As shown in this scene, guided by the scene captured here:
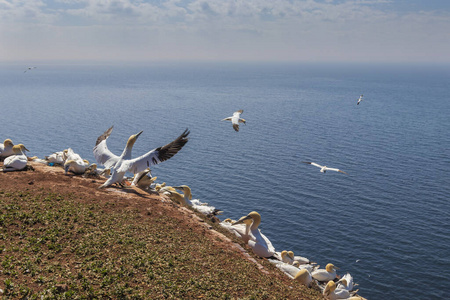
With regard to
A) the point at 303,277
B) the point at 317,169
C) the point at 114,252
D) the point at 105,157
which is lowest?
the point at 317,169

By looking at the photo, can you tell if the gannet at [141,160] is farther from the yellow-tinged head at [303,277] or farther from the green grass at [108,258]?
the yellow-tinged head at [303,277]

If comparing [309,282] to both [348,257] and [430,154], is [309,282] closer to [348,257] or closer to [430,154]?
[348,257]

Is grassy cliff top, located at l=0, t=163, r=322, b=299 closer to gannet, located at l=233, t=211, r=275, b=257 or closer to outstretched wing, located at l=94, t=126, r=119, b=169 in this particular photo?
gannet, located at l=233, t=211, r=275, b=257

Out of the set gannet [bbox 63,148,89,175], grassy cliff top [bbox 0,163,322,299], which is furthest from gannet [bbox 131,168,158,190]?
gannet [bbox 63,148,89,175]

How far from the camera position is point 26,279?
36.7 ft

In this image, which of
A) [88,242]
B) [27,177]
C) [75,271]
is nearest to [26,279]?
[75,271]

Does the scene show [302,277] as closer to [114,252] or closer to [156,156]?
[156,156]

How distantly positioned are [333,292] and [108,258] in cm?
1450

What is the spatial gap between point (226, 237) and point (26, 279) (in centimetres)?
906

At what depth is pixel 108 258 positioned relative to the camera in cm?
1290

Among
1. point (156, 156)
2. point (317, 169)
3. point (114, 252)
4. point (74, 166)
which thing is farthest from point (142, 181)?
point (317, 169)

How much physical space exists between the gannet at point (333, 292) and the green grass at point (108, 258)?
23.4 feet

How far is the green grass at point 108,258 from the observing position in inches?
442

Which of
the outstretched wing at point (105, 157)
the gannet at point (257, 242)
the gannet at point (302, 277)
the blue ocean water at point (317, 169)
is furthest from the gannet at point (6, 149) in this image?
the blue ocean water at point (317, 169)
